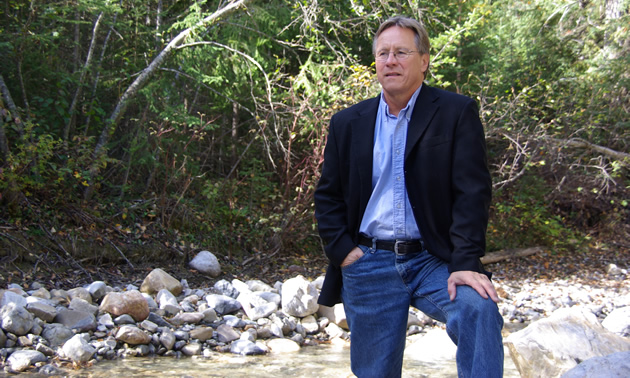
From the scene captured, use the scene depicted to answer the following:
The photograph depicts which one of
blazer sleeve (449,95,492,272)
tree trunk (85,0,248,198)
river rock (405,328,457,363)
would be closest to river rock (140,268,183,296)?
tree trunk (85,0,248,198)

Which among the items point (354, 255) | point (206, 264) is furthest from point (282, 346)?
point (354, 255)

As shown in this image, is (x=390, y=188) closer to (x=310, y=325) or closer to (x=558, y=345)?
(x=558, y=345)

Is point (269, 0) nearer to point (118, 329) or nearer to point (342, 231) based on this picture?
point (118, 329)

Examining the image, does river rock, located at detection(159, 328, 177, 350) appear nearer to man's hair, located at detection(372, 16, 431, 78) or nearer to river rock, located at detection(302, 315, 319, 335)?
river rock, located at detection(302, 315, 319, 335)

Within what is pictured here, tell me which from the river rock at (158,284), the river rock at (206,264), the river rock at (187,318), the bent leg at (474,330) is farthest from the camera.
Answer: the river rock at (206,264)

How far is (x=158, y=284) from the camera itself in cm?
632

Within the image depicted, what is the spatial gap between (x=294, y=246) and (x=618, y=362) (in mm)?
6517

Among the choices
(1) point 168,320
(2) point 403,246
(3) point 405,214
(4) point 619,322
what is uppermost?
(3) point 405,214

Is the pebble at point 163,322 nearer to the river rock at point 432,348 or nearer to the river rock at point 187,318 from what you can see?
the river rock at point 187,318

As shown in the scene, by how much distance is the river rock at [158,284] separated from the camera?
6.30 m

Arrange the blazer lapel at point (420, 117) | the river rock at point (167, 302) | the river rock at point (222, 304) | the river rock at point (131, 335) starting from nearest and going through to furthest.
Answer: the blazer lapel at point (420, 117) → the river rock at point (131, 335) → the river rock at point (167, 302) → the river rock at point (222, 304)

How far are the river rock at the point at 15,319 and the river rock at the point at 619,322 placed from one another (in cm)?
577

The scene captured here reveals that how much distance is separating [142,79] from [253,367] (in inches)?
187

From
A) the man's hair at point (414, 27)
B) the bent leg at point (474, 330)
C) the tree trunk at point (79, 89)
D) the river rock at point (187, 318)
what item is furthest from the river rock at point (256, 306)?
the man's hair at point (414, 27)
